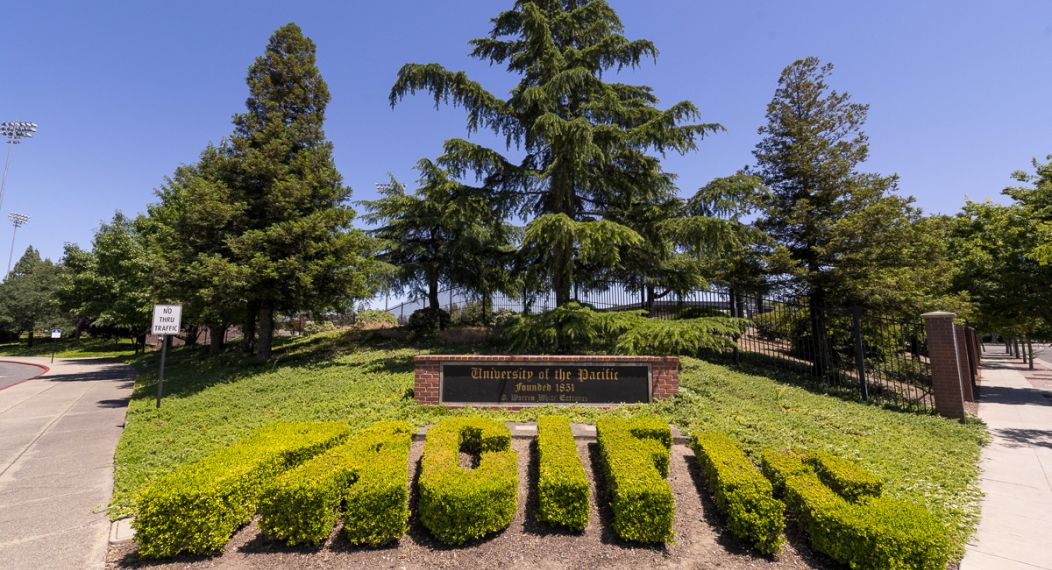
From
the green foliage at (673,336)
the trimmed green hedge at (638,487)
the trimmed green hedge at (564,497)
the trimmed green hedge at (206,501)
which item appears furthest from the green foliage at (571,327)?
the trimmed green hedge at (206,501)

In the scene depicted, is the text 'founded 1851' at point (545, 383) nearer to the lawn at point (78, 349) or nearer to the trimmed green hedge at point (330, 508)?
the trimmed green hedge at point (330, 508)

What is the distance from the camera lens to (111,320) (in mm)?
22500

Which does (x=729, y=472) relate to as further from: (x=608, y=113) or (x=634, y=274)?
(x=608, y=113)

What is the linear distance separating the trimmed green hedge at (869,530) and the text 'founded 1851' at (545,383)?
3386mm

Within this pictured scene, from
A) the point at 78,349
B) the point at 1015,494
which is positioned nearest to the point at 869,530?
the point at 1015,494

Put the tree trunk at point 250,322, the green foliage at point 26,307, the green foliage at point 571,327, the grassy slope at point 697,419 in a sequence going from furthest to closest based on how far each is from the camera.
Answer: the green foliage at point 26,307 < the tree trunk at point 250,322 < the green foliage at point 571,327 < the grassy slope at point 697,419

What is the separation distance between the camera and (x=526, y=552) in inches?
159

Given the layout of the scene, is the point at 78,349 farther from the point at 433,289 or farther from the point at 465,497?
the point at 465,497

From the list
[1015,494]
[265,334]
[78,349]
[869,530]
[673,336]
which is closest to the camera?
[869,530]

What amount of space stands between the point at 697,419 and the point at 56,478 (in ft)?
30.2

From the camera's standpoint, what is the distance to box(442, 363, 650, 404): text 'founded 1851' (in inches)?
303

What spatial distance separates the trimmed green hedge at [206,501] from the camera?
3.76m

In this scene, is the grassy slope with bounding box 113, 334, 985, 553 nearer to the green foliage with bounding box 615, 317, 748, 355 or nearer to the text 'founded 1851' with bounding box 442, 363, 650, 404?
the text 'founded 1851' with bounding box 442, 363, 650, 404

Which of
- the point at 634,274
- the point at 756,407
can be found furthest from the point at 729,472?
the point at 634,274
